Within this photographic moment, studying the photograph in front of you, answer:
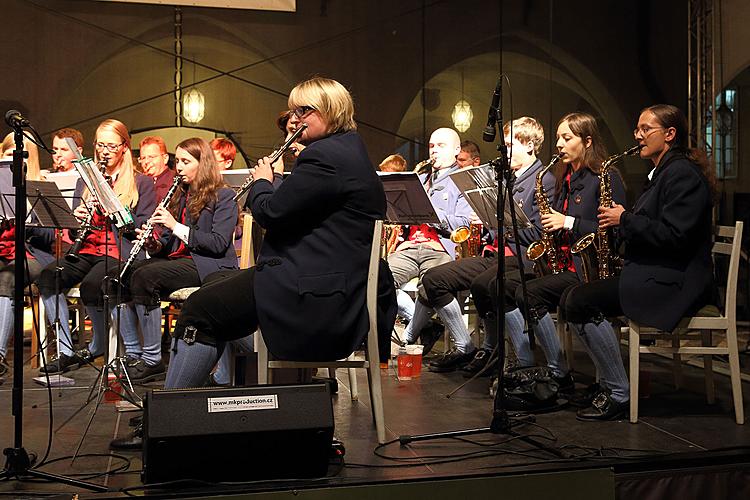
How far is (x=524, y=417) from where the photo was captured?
12.8 feet

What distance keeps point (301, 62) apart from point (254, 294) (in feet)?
16.8

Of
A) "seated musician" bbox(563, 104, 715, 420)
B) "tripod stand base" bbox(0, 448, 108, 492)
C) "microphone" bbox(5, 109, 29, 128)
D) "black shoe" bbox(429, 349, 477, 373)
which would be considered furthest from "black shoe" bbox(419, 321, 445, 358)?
"microphone" bbox(5, 109, 29, 128)

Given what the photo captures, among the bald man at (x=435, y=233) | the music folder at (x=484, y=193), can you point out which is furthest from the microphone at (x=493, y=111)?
the bald man at (x=435, y=233)

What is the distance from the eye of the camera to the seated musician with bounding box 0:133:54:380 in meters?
5.02

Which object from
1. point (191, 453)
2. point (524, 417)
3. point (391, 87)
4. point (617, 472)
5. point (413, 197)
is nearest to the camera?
point (191, 453)

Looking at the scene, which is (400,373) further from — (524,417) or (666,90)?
(666,90)

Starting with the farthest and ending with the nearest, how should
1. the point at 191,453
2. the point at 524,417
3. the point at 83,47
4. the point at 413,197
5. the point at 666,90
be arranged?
the point at 83,47, the point at 666,90, the point at 413,197, the point at 524,417, the point at 191,453

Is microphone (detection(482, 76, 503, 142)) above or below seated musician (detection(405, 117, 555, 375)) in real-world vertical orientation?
above

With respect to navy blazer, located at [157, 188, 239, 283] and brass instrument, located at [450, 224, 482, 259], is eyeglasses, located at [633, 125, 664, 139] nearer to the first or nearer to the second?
brass instrument, located at [450, 224, 482, 259]

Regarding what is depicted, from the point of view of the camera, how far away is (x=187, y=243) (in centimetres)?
464

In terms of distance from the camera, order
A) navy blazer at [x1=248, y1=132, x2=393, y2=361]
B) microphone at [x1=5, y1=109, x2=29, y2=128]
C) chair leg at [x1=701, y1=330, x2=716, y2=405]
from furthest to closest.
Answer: chair leg at [x1=701, y1=330, x2=716, y2=405]
navy blazer at [x1=248, y1=132, x2=393, y2=361]
microphone at [x1=5, y1=109, x2=29, y2=128]

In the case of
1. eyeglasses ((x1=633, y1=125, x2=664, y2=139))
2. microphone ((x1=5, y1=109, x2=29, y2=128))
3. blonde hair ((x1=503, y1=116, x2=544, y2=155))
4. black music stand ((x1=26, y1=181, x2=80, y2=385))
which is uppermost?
blonde hair ((x1=503, y1=116, x2=544, y2=155))

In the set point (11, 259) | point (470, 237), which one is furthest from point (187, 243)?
point (470, 237)

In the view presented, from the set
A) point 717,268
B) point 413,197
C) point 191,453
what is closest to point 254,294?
point 191,453
